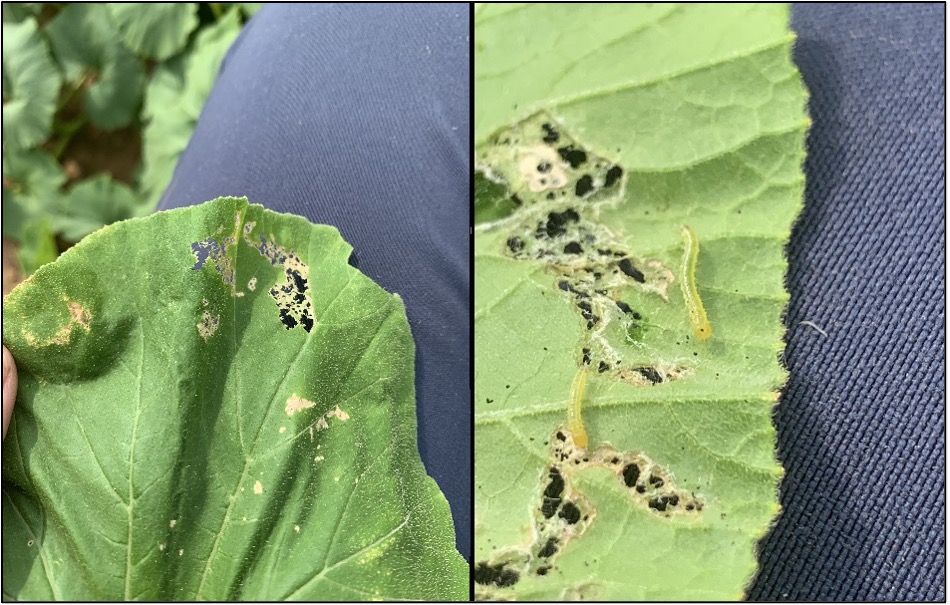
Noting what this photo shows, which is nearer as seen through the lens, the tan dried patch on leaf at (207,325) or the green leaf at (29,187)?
the tan dried patch on leaf at (207,325)

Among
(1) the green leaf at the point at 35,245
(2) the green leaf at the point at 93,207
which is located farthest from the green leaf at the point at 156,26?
(1) the green leaf at the point at 35,245

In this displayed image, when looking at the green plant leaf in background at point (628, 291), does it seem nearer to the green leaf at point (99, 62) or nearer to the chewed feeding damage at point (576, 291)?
the chewed feeding damage at point (576, 291)

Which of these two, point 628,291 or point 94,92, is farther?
point 94,92

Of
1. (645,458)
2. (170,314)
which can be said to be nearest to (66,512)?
(170,314)

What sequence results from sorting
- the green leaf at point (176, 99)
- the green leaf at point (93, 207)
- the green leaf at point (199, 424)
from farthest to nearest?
the green leaf at point (93, 207)
the green leaf at point (176, 99)
the green leaf at point (199, 424)

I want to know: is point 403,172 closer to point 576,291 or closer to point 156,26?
point 576,291

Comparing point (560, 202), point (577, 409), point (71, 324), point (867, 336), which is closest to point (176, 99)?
point (71, 324)

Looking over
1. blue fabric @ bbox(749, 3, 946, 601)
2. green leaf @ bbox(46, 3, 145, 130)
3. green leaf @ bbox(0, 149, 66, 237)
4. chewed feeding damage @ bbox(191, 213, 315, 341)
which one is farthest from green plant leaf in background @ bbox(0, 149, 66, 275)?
blue fabric @ bbox(749, 3, 946, 601)
